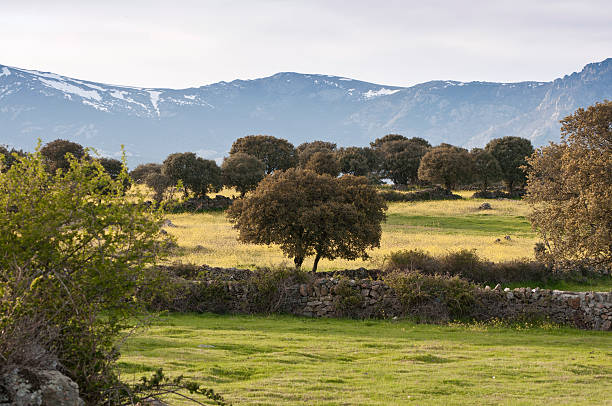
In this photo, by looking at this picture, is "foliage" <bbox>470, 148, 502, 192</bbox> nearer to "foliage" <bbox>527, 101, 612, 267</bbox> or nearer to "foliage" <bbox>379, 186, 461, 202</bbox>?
"foliage" <bbox>379, 186, 461, 202</bbox>

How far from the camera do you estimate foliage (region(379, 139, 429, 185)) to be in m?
102

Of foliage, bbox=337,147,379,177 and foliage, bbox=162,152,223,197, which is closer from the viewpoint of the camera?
foliage, bbox=162,152,223,197

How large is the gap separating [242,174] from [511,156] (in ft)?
142

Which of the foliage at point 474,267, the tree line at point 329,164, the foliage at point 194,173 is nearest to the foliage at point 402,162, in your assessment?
the tree line at point 329,164

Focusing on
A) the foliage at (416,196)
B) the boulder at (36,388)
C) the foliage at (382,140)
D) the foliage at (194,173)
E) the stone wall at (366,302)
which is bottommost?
the stone wall at (366,302)

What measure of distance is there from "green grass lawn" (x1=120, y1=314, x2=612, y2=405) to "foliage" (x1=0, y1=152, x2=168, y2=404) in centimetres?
248

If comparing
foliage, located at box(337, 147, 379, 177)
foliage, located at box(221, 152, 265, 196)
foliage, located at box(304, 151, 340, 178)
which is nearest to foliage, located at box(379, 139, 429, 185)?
foliage, located at box(337, 147, 379, 177)

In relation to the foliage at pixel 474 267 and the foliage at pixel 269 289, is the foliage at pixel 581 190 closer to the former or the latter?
the foliage at pixel 474 267

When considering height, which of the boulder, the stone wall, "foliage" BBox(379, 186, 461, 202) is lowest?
the stone wall

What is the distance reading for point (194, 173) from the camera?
247 ft

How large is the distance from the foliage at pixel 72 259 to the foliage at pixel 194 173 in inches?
2617

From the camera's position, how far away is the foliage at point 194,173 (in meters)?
74.9

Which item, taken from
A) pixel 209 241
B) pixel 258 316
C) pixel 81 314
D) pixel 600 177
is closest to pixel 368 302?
pixel 258 316

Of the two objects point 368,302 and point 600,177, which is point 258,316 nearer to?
point 368,302
